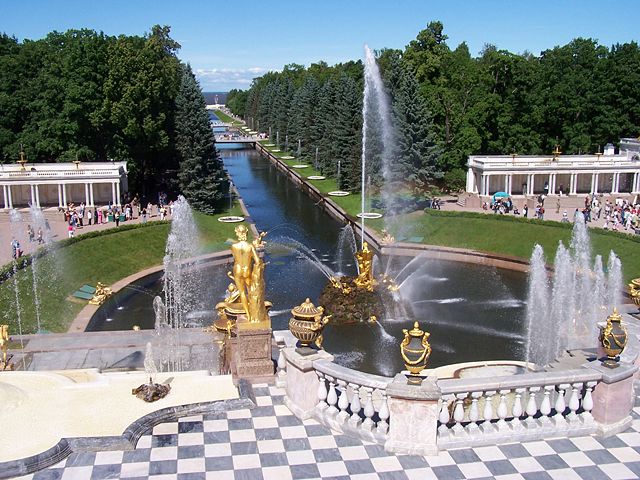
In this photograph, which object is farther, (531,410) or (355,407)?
(355,407)

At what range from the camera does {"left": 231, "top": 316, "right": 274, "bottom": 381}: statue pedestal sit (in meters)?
14.0

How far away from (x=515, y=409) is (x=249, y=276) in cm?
614

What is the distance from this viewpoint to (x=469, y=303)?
101 feet

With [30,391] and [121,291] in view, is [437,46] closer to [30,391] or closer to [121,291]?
[121,291]

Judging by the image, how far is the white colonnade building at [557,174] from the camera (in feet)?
182

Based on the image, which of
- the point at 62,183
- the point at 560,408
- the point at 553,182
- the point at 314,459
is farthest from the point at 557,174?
the point at 314,459

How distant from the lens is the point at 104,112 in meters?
50.1

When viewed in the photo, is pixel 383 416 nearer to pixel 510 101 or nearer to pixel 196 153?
pixel 196 153

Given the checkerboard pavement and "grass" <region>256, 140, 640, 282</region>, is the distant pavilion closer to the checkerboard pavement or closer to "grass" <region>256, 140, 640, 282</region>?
"grass" <region>256, 140, 640, 282</region>

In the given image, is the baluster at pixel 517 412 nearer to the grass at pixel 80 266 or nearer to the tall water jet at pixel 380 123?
the grass at pixel 80 266

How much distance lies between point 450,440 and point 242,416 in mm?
3612

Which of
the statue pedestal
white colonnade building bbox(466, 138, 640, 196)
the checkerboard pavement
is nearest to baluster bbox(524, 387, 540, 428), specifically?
the checkerboard pavement

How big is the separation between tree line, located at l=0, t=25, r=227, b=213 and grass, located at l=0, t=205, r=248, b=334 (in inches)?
287

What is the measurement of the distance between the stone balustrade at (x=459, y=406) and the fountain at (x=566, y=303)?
897 centimetres
